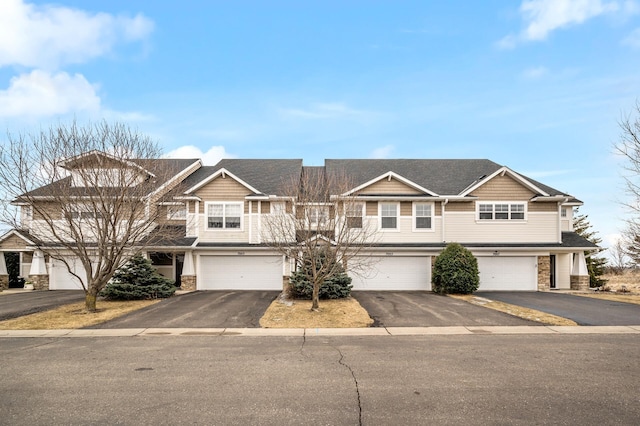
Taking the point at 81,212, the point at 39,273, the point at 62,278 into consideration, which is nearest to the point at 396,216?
the point at 81,212

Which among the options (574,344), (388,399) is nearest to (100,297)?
(388,399)

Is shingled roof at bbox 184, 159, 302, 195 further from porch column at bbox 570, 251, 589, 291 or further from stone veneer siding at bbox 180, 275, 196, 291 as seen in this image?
porch column at bbox 570, 251, 589, 291

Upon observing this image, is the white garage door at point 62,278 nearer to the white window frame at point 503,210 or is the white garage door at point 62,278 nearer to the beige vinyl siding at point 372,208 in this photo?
Result: the beige vinyl siding at point 372,208

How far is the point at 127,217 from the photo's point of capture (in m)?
16.4

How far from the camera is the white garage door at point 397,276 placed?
78.5 ft

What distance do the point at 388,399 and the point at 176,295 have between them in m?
16.9

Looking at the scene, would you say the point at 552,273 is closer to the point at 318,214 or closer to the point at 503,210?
the point at 503,210

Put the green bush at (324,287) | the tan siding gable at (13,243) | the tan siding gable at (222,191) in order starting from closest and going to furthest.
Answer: the green bush at (324,287)
the tan siding gable at (222,191)
the tan siding gable at (13,243)

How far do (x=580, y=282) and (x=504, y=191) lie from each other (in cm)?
728

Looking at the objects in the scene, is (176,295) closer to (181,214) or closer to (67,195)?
(181,214)

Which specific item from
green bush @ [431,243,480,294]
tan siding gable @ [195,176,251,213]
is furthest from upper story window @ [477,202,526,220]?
tan siding gable @ [195,176,251,213]

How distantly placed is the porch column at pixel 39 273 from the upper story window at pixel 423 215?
2232 centimetres

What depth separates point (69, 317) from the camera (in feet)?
48.2

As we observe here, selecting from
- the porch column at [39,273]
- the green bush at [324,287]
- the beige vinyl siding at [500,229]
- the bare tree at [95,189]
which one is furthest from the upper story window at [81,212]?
the beige vinyl siding at [500,229]
